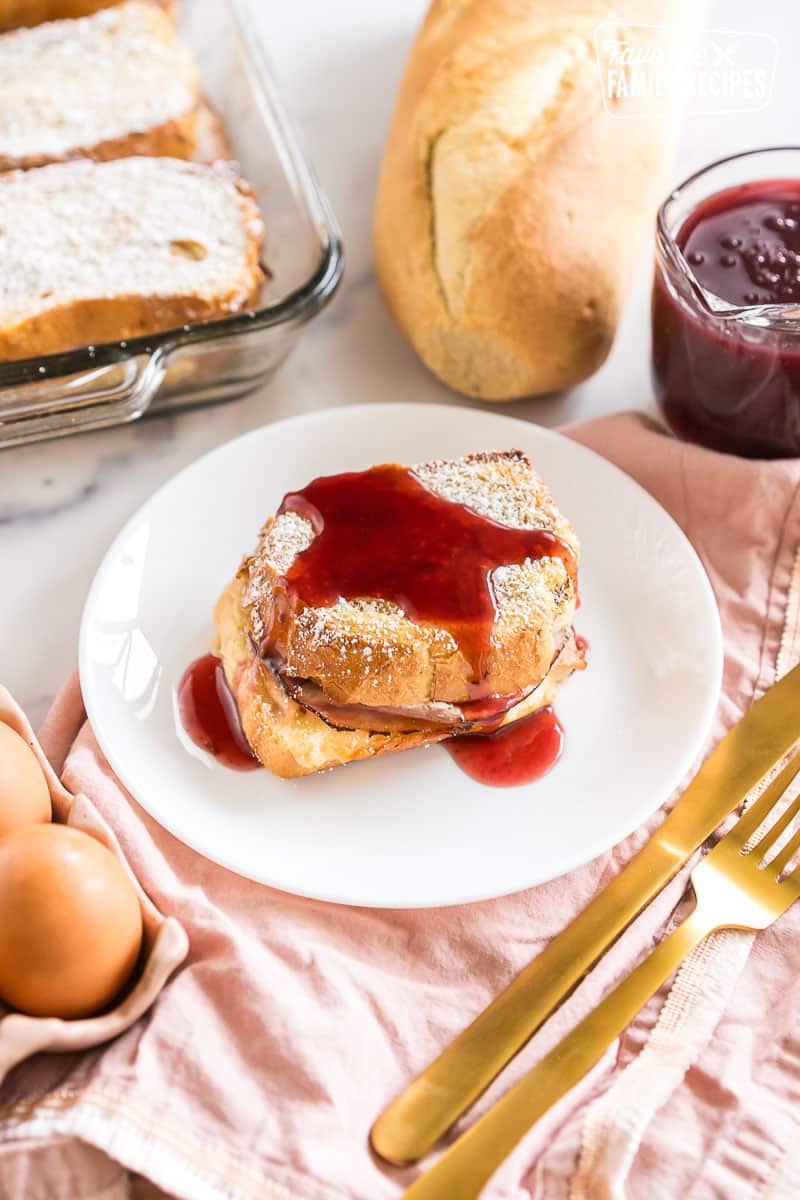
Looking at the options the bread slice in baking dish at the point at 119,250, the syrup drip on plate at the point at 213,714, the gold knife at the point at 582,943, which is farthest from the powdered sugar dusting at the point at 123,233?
the gold knife at the point at 582,943

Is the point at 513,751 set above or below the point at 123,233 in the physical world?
below

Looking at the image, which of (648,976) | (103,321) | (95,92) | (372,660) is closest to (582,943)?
(648,976)

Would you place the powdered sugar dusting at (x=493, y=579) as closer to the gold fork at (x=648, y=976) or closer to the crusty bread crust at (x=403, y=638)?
the crusty bread crust at (x=403, y=638)

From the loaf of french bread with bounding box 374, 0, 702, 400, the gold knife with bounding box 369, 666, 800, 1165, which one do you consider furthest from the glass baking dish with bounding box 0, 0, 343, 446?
the gold knife with bounding box 369, 666, 800, 1165

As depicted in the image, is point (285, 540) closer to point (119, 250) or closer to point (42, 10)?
point (119, 250)

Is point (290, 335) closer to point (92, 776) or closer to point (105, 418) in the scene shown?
point (105, 418)

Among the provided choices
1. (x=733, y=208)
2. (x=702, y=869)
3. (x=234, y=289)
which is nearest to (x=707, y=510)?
(x=733, y=208)
